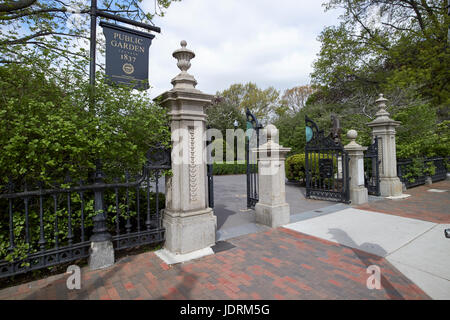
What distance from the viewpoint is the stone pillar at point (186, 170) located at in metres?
Answer: 3.60

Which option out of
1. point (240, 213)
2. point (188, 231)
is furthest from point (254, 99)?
point (188, 231)

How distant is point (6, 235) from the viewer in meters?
3.07

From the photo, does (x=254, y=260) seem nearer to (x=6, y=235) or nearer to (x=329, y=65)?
(x=6, y=235)

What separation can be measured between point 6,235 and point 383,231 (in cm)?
622

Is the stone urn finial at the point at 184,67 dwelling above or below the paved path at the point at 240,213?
above

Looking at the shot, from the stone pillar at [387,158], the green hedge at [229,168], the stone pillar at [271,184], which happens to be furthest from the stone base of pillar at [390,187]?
the green hedge at [229,168]

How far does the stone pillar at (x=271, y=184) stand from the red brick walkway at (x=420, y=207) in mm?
3147

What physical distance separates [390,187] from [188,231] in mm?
7846

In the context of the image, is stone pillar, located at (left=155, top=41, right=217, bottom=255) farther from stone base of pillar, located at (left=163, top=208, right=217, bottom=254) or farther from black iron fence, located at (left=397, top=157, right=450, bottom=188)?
black iron fence, located at (left=397, top=157, right=450, bottom=188)

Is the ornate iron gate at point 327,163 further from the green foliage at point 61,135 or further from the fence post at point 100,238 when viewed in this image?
the fence post at point 100,238

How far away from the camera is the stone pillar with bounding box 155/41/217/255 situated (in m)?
3.60

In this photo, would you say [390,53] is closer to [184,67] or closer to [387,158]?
[387,158]

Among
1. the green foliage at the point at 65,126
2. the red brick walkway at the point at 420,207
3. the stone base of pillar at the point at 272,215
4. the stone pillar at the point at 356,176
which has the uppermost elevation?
the green foliage at the point at 65,126
